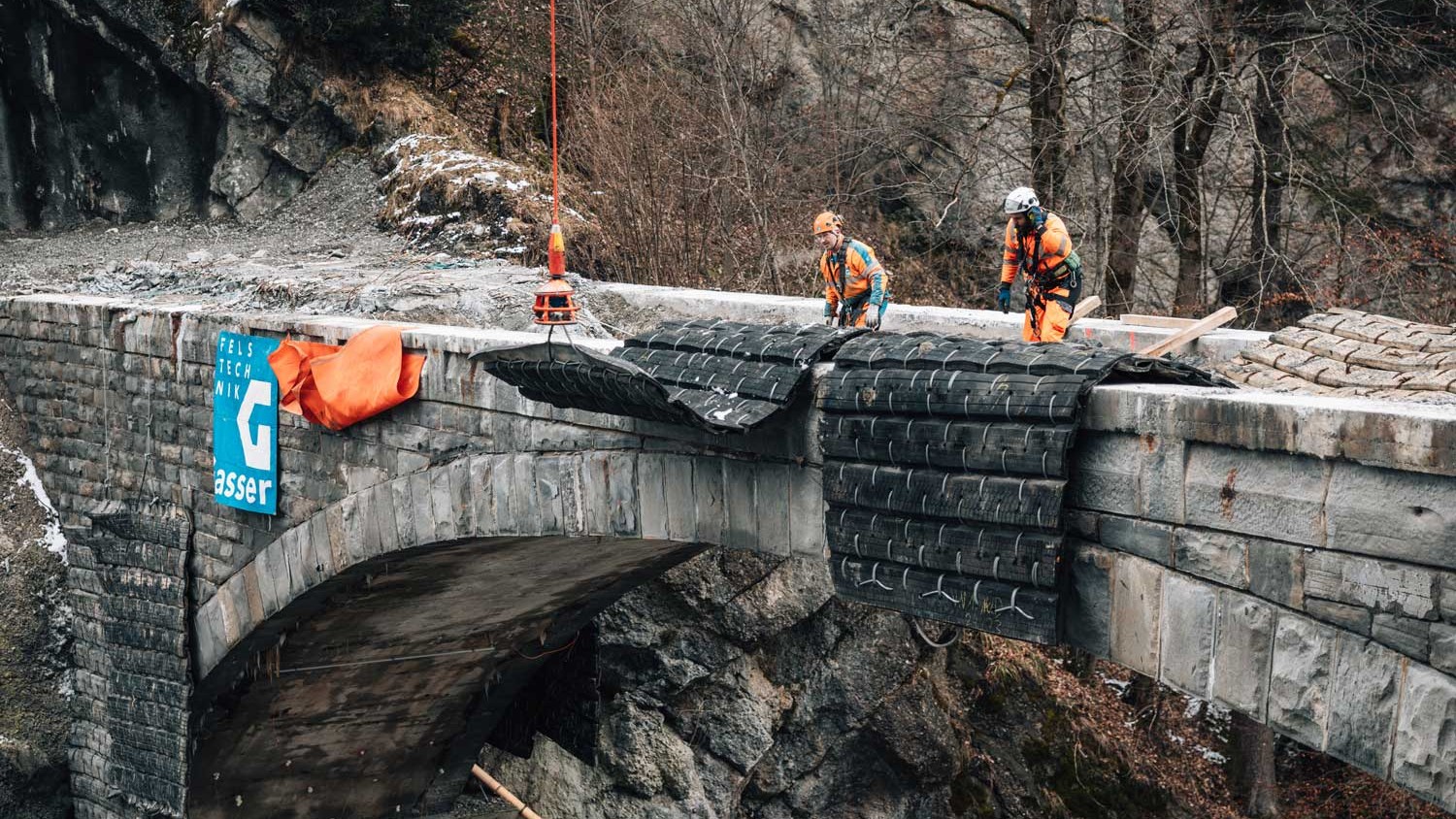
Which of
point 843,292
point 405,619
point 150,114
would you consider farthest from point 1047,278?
point 150,114

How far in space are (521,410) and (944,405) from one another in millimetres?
3108

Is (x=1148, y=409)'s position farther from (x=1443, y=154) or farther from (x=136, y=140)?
(x=136, y=140)

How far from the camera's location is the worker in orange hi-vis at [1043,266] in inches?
338

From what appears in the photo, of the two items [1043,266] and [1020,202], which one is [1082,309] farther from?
[1020,202]

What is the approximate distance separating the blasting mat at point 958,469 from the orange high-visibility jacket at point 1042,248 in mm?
3188

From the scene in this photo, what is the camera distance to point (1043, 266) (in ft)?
28.3

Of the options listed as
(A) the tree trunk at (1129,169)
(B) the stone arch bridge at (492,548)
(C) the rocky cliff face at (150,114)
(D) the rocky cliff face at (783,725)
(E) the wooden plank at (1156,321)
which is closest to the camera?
(B) the stone arch bridge at (492,548)

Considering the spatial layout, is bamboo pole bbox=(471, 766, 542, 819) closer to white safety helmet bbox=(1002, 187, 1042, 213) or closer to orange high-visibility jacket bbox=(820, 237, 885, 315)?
orange high-visibility jacket bbox=(820, 237, 885, 315)

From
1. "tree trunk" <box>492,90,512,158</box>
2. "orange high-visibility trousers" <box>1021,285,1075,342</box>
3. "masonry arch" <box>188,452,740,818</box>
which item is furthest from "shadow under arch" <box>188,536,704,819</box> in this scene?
"tree trunk" <box>492,90,512,158</box>

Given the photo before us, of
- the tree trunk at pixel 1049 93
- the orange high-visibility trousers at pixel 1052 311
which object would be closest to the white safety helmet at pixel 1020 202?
the orange high-visibility trousers at pixel 1052 311

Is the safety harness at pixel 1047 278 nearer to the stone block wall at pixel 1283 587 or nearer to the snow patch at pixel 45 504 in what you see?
the stone block wall at pixel 1283 587

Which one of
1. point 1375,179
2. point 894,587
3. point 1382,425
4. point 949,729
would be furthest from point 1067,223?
point 1382,425

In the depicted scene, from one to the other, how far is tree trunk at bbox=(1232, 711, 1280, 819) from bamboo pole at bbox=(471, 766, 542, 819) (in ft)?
24.9

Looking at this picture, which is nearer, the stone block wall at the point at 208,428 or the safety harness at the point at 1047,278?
the stone block wall at the point at 208,428
